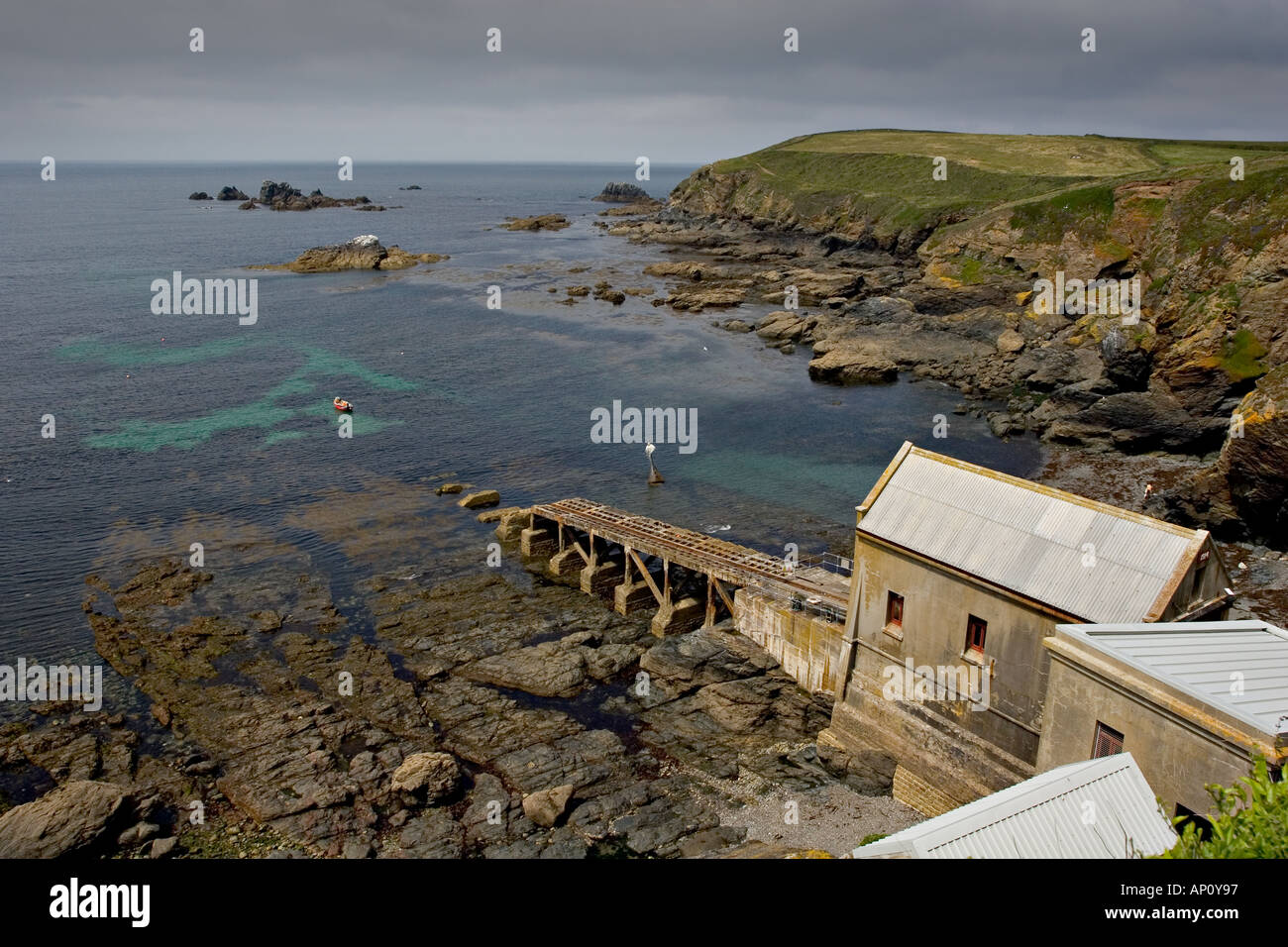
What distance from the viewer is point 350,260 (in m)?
139

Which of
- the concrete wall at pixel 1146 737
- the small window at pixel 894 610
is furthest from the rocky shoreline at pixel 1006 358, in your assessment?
the concrete wall at pixel 1146 737

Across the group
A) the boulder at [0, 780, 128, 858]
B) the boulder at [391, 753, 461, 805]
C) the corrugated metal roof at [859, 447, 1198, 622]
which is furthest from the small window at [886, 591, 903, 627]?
the boulder at [0, 780, 128, 858]

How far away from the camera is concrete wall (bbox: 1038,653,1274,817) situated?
59.4ft

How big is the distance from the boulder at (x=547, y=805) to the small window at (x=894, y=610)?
11.7 meters

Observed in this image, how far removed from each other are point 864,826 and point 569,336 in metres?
76.2

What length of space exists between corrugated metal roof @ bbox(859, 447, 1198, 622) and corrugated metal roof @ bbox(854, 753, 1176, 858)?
7.91 m

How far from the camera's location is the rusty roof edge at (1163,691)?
57.1 feet

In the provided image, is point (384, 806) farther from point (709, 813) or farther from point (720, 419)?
point (720, 419)

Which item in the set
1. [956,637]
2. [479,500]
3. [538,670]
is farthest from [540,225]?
[956,637]

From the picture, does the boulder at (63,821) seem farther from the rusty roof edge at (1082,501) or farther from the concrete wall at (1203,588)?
the concrete wall at (1203,588)

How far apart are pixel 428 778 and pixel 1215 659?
72.7 ft

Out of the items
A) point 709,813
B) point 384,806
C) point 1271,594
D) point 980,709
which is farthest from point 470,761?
point 1271,594

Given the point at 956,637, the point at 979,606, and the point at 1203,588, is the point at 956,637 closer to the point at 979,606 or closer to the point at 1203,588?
the point at 979,606

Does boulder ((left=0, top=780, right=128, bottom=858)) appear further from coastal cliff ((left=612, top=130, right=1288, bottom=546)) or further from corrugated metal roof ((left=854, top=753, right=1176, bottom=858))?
coastal cliff ((left=612, top=130, right=1288, bottom=546))
